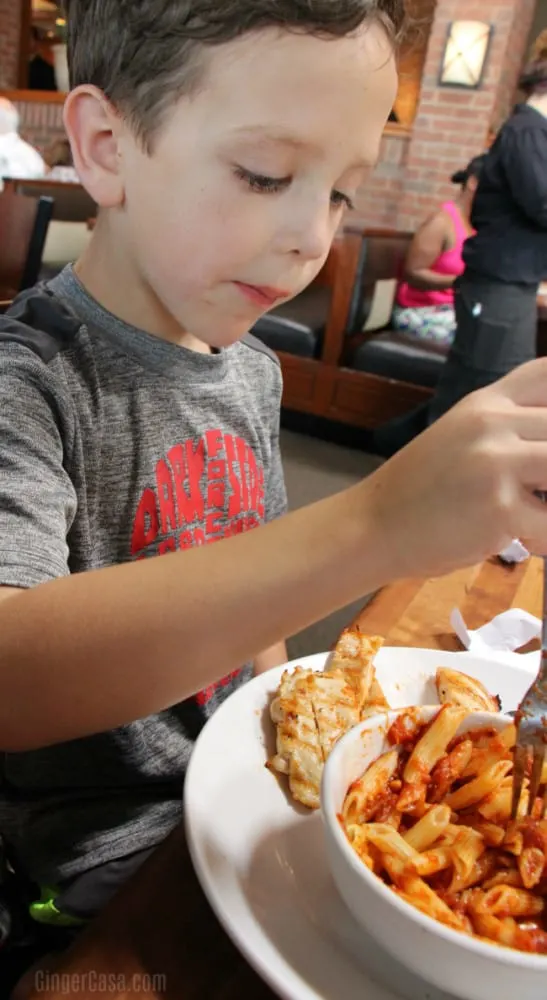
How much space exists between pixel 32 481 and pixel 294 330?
131 inches

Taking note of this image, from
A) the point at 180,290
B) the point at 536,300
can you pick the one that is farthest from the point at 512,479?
the point at 536,300

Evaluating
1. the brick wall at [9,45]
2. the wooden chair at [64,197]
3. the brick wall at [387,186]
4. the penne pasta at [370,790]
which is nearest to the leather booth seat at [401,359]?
the wooden chair at [64,197]

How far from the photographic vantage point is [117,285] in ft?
2.28

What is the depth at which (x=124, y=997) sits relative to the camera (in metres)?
0.42

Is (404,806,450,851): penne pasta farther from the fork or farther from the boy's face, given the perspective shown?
the boy's face

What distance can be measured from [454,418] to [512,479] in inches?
1.7

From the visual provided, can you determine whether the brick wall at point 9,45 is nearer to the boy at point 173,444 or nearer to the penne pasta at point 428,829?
the boy at point 173,444

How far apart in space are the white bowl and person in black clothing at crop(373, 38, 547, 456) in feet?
7.60

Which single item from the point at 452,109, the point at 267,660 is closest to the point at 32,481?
the point at 267,660

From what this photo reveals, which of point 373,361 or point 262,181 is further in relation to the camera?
point 373,361

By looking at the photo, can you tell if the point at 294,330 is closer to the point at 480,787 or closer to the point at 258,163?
the point at 258,163

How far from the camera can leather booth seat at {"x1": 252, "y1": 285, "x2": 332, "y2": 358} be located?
3.75m

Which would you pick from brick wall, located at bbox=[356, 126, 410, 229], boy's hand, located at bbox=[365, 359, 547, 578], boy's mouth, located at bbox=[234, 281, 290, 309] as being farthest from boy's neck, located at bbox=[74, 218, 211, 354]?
brick wall, located at bbox=[356, 126, 410, 229]

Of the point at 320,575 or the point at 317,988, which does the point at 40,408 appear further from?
the point at 317,988
